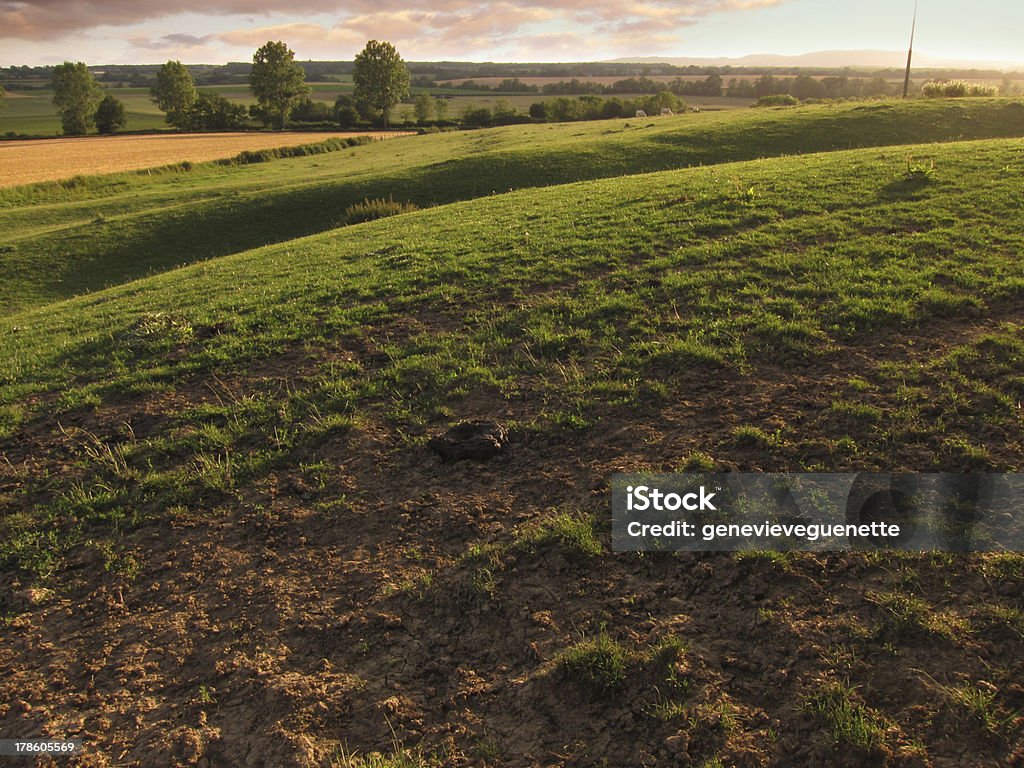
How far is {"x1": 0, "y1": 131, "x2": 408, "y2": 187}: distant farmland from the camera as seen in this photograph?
2122 inches

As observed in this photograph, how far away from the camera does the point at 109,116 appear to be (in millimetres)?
99188

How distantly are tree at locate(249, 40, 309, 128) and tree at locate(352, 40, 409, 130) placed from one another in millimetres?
10754

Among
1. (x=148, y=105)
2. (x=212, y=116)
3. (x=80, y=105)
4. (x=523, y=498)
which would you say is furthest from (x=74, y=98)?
(x=523, y=498)

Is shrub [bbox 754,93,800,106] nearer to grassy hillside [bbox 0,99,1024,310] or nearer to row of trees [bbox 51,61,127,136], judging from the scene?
grassy hillside [bbox 0,99,1024,310]

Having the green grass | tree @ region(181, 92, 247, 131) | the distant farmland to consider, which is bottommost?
the green grass

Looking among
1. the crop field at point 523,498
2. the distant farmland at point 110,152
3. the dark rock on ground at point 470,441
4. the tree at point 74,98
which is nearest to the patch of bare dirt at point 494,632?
the crop field at point 523,498

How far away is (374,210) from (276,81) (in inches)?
3693

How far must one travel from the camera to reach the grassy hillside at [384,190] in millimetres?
24953

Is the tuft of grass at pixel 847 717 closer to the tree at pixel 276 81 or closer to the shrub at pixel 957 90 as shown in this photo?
the shrub at pixel 957 90

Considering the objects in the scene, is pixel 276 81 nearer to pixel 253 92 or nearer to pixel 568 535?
pixel 253 92

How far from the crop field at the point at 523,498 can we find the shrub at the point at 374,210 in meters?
12.6

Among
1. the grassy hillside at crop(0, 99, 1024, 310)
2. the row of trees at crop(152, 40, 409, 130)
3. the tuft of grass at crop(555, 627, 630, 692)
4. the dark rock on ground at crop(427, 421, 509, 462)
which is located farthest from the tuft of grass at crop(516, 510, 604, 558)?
the row of trees at crop(152, 40, 409, 130)

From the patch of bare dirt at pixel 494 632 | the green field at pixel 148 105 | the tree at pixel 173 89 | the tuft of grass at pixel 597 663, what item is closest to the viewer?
the patch of bare dirt at pixel 494 632

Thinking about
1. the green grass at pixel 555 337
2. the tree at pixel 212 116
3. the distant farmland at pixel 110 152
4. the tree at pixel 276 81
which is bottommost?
the green grass at pixel 555 337
